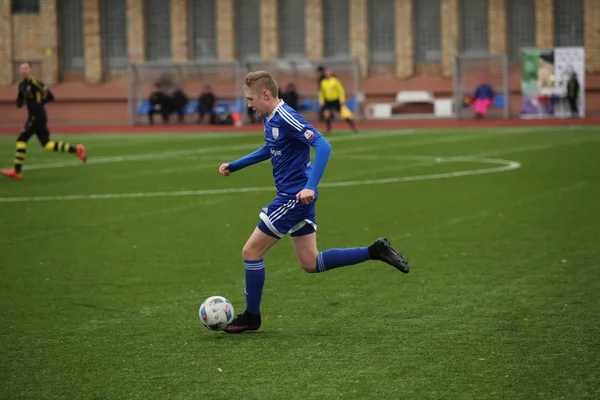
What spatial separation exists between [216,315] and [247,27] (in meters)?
52.5

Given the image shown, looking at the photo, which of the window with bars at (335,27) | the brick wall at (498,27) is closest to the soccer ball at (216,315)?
the brick wall at (498,27)

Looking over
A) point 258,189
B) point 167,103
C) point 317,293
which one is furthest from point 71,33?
point 317,293

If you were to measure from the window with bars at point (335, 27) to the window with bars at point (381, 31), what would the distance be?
4.16ft

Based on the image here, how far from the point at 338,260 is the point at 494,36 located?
49.6 metres

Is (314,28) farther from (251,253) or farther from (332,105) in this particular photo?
(251,253)

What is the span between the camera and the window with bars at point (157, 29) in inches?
2360

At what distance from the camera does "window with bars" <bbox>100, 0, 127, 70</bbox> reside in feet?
198

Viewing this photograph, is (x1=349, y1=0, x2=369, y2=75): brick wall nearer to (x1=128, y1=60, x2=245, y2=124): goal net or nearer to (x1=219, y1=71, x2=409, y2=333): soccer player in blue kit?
(x1=128, y1=60, x2=245, y2=124): goal net

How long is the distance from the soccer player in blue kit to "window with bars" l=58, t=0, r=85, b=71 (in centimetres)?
5326

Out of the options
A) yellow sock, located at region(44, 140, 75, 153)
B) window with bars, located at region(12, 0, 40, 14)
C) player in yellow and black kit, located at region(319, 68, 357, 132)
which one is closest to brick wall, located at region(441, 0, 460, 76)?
player in yellow and black kit, located at region(319, 68, 357, 132)

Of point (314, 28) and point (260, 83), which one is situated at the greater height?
point (314, 28)

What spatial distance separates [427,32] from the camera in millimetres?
58375

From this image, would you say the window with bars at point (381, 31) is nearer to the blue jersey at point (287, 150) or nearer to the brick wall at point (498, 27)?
the brick wall at point (498, 27)

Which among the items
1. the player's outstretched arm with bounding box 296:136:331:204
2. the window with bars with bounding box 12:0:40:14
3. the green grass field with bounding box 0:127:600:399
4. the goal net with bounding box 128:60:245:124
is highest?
the window with bars with bounding box 12:0:40:14
